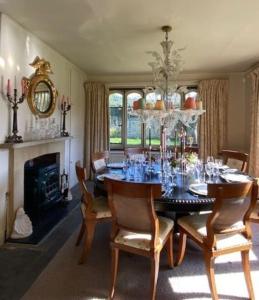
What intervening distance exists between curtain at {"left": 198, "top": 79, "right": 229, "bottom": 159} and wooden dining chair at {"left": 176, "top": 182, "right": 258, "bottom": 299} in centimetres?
386

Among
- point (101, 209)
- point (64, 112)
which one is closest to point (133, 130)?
point (64, 112)

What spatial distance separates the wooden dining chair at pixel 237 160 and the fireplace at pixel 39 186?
2.71 meters

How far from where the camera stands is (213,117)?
5.83 m

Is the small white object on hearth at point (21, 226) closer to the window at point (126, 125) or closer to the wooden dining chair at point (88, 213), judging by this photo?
the wooden dining chair at point (88, 213)

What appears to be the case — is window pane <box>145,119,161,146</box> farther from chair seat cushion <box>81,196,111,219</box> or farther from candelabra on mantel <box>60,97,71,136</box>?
chair seat cushion <box>81,196,111,219</box>

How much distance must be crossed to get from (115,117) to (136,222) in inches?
185

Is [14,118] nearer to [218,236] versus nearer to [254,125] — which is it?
[218,236]

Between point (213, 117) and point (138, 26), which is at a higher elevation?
point (138, 26)

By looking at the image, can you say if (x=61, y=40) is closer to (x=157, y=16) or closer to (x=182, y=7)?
(x=157, y=16)

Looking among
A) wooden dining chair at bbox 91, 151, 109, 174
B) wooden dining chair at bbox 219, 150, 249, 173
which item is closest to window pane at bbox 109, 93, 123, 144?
wooden dining chair at bbox 91, 151, 109, 174

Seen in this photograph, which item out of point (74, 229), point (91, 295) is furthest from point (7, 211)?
point (91, 295)

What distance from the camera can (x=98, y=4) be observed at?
2.68m

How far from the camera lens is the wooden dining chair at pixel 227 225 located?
1870 millimetres

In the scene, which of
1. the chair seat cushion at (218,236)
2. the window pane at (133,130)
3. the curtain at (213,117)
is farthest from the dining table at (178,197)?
the window pane at (133,130)
